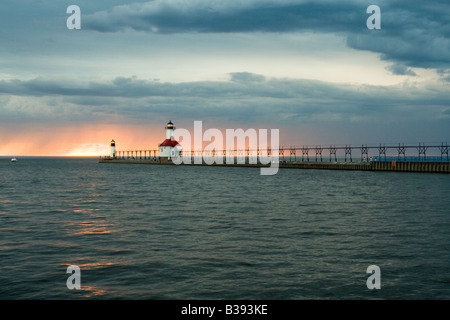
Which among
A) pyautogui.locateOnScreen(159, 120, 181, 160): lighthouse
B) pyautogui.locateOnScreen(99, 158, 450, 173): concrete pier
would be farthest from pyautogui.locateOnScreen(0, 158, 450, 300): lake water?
pyautogui.locateOnScreen(159, 120, 181, 160): lighthouse

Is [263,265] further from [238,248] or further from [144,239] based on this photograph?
[144,239]

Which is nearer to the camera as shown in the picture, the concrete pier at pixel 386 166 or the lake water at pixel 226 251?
the lake water at pixel 226 251

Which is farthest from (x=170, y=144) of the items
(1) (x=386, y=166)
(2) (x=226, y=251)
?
(2) (x=226, y=251)

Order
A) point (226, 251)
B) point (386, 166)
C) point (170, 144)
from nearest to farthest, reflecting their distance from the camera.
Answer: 1. point (226, 251)
2. point (386, 166)
3. point (170, 144)

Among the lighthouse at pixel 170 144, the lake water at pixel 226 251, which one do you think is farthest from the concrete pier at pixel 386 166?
the lake water at pixel 226 251

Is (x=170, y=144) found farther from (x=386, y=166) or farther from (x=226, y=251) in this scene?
(x=226, y=251)

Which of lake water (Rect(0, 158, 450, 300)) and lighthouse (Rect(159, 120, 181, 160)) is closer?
lake water (Rect(0, 158, 450, 300))

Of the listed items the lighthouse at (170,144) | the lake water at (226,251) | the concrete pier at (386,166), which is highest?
the lighthouse at (170,144)

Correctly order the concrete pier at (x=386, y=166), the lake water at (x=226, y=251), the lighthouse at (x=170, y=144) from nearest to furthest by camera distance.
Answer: the lake water at (x=226, y=251) → the concrete pier at (x=386, y=166) → the lighthouse at (x=170, y=144)

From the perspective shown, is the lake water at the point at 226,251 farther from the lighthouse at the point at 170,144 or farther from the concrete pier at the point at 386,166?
the lighthouse at the point at 170,144

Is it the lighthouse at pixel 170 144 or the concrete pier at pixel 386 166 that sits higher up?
the lighthouse at pixel 170 144

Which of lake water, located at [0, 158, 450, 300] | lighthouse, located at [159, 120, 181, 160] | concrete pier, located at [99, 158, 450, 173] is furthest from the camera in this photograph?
lighthouse, located at [159, 120, 181, 160]

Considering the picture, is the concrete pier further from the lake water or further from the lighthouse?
→ the lake water

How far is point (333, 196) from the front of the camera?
48344 mm
